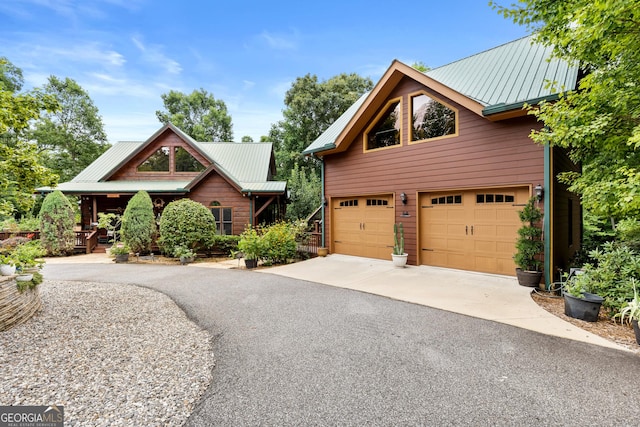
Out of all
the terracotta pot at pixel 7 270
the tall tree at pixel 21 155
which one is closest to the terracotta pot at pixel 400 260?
the tall tree at pixel 21 155

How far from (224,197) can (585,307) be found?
11909 mm

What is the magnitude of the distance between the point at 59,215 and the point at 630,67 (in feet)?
51.7

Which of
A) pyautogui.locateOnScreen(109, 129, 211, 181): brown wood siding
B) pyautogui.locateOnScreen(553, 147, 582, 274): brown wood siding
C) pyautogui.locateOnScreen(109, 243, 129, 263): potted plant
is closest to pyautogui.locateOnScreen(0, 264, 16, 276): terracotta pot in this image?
pyautogui.locateOnScreen(109, 243, 129, 263): potted plant

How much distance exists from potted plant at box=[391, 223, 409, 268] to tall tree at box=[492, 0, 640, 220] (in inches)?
162

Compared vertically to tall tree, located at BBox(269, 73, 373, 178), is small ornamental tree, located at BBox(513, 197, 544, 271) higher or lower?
lower

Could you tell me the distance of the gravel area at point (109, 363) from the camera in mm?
2238

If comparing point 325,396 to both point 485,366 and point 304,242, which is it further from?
point 304,242

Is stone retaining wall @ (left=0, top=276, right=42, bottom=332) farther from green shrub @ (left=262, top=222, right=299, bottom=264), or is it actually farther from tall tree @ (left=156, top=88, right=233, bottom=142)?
tall tree @ (left=156, top=88, right=233, bottom=142)

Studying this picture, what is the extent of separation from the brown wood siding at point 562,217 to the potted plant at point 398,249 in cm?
325

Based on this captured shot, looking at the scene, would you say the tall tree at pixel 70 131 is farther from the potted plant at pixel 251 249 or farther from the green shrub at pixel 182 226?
the potted plant at pixel 251 249

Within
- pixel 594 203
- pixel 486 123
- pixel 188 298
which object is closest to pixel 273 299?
pixel 188 298

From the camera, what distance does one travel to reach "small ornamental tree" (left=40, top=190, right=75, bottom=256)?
10.8 meters

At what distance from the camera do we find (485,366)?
9.44 ft

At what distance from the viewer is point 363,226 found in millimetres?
9500
